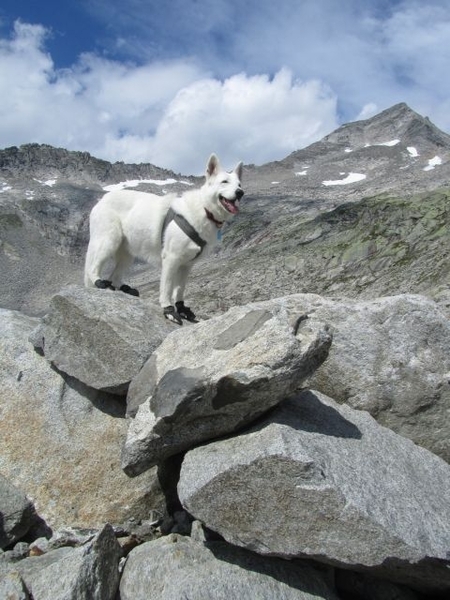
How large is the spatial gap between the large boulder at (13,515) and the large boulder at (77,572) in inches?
35.4

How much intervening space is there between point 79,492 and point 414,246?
48719mm

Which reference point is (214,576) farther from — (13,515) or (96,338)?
(96,338)

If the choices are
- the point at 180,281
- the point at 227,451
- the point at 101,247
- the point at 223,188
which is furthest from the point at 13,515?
the point at 223,188

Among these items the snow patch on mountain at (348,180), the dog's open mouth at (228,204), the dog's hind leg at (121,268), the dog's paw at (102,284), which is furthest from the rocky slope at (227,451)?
the snow patch on mountain at (348,180)

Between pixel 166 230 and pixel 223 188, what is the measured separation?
1404mm

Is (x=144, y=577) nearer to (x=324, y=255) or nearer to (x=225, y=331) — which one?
(x=225, y=331)

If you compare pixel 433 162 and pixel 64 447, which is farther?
pixel 433 162

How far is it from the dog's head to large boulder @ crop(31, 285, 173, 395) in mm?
2838

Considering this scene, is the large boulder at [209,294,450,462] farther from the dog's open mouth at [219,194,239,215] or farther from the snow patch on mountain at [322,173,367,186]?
the snow patch on mountain at [322,173,367,186]

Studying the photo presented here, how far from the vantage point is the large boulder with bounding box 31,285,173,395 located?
8.65 m

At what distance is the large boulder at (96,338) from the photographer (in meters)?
8.65

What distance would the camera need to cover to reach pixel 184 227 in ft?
35.5

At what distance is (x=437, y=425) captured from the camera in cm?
853

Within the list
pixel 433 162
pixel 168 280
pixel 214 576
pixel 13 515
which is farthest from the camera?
pixel 433 162
